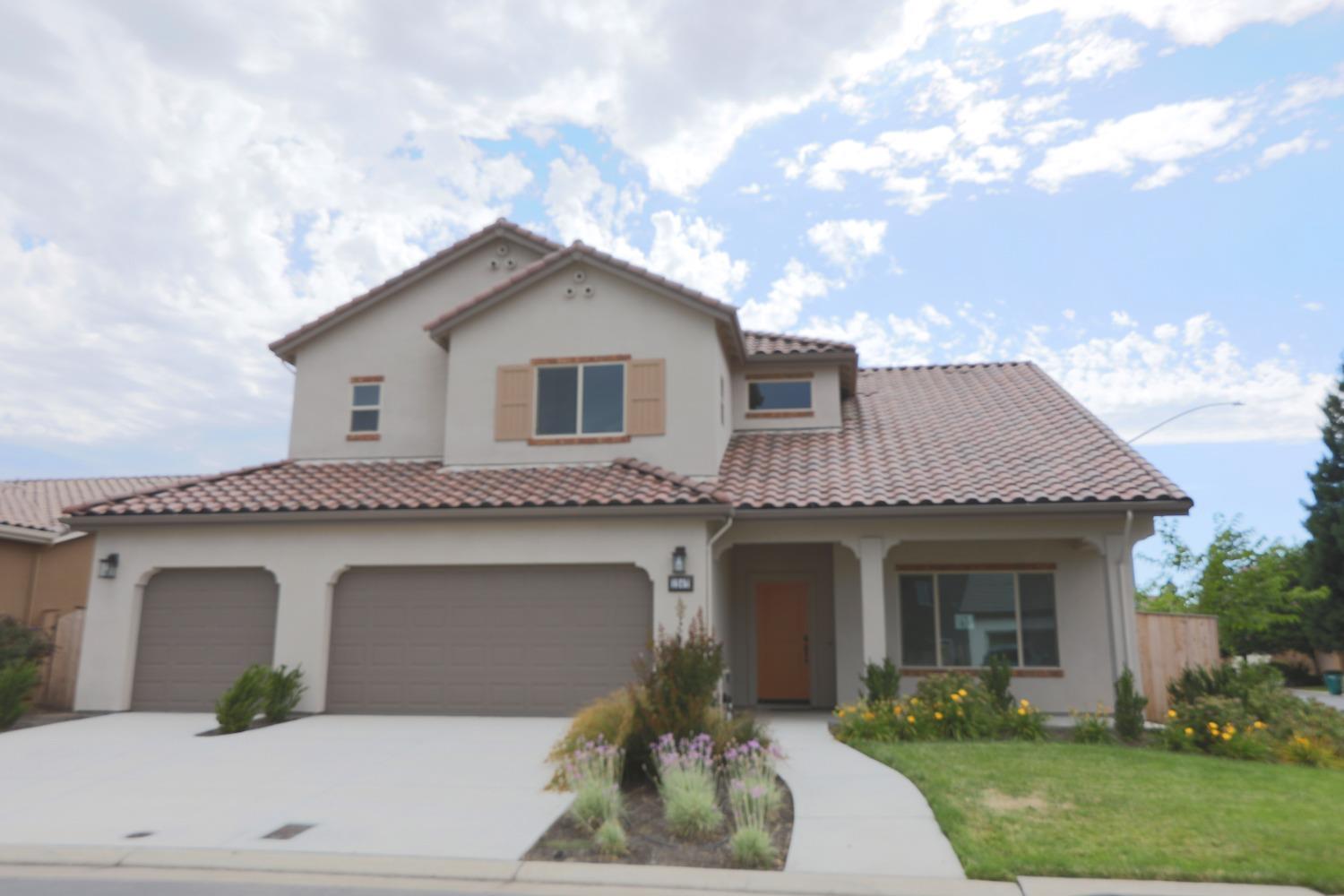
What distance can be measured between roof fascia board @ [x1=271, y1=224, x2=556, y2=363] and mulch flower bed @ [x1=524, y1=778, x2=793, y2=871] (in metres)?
11.9

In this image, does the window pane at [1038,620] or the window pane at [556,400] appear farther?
the window pane at [556,400]

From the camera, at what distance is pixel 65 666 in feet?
47.3

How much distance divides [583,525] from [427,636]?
293 cm

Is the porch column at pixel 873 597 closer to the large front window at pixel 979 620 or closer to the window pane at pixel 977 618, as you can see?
the large front window at pixel 979 620

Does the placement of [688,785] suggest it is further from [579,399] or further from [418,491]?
[579,399]

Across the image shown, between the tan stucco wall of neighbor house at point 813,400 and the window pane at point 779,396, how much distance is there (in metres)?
0.12

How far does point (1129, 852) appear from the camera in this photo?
6.06m

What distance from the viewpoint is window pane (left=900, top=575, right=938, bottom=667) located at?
14305mm

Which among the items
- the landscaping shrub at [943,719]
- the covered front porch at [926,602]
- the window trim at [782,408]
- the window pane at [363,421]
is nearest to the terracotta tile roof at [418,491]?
the window pane at [363,421]

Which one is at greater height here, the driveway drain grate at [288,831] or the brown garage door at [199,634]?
the brown garage door at [199,634]

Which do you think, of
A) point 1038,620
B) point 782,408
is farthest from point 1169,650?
point 782,408

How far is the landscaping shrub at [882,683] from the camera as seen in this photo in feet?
39.8

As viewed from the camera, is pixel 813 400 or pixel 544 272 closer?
pixel 544 272

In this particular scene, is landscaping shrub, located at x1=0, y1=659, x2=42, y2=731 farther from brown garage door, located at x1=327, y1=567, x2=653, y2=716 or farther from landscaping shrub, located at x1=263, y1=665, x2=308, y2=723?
brown garage door, located at x1=327, y1=567, x2=653, y2=716
